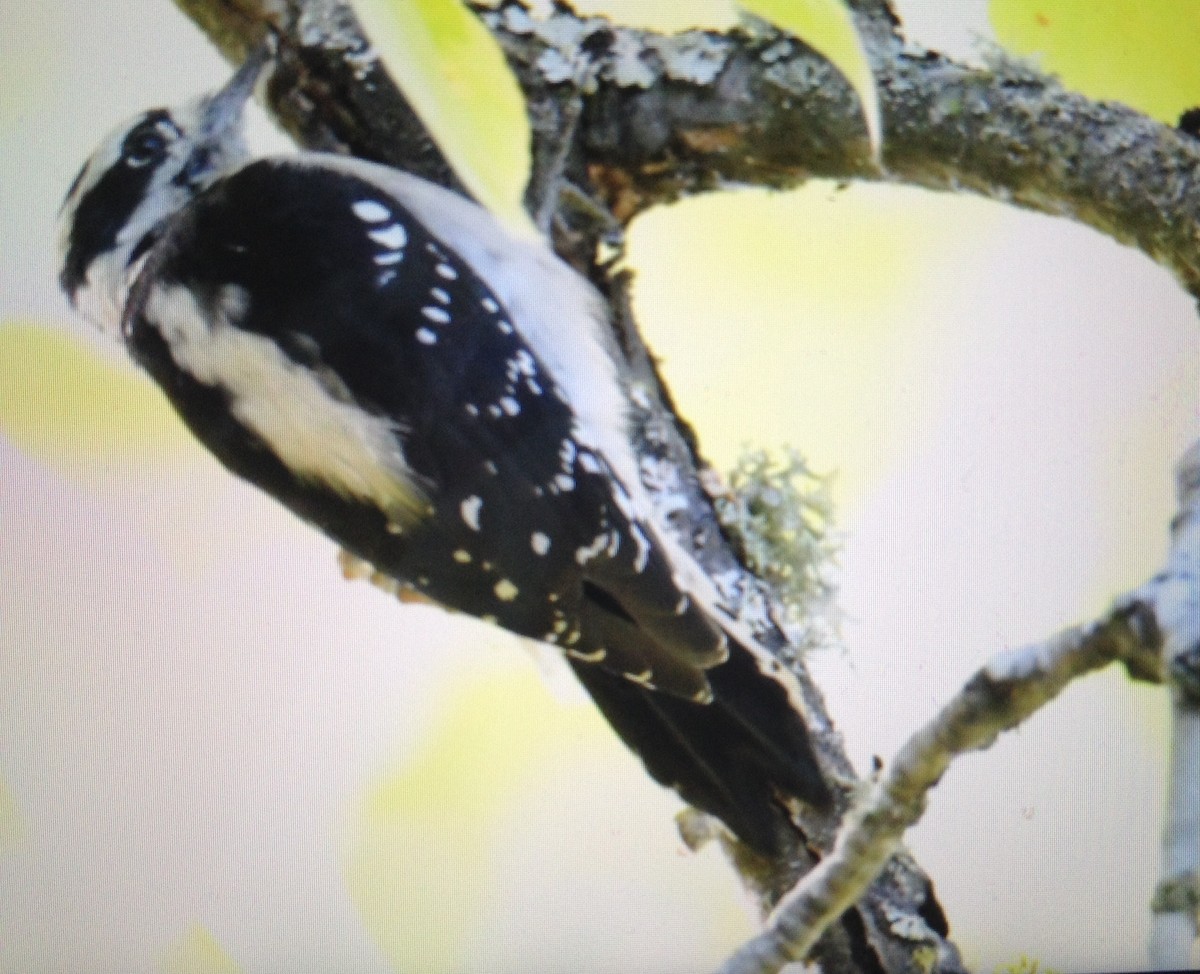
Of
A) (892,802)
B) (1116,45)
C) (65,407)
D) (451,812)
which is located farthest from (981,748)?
(65,407)

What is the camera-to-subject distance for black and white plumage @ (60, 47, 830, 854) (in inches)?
48.7

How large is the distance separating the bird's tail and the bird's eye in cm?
69

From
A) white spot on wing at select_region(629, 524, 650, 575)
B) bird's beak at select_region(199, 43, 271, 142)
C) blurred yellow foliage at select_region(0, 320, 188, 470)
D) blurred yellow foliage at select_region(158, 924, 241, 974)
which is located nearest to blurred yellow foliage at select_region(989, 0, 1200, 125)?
white spot on wing at select_region(629, 524, 650, 575)

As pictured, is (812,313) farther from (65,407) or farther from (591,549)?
A: (65,407)

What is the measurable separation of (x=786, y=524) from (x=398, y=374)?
47 centimetres

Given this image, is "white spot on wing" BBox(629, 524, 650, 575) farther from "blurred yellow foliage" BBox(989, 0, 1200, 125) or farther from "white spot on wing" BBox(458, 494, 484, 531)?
"blurred yellow foliage" BBox(989, 0, 1200, 125)

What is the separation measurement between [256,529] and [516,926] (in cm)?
52

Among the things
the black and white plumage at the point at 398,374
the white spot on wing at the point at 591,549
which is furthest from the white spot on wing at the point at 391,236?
the white spot on wing at the point at 591,549

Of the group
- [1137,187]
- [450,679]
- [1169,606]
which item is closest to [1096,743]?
[1169,606]

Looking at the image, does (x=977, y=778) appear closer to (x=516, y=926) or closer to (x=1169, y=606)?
(x=1169, y=606)

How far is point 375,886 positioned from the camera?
1361 millimetres

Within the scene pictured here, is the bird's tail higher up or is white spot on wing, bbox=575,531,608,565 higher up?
white spot on wing, bbox=575,531,608,565

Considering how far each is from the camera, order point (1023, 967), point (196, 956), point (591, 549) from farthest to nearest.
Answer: point (1023, 967) < point (196, 956) < point (591, 549)

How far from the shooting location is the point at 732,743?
1.35 meters
